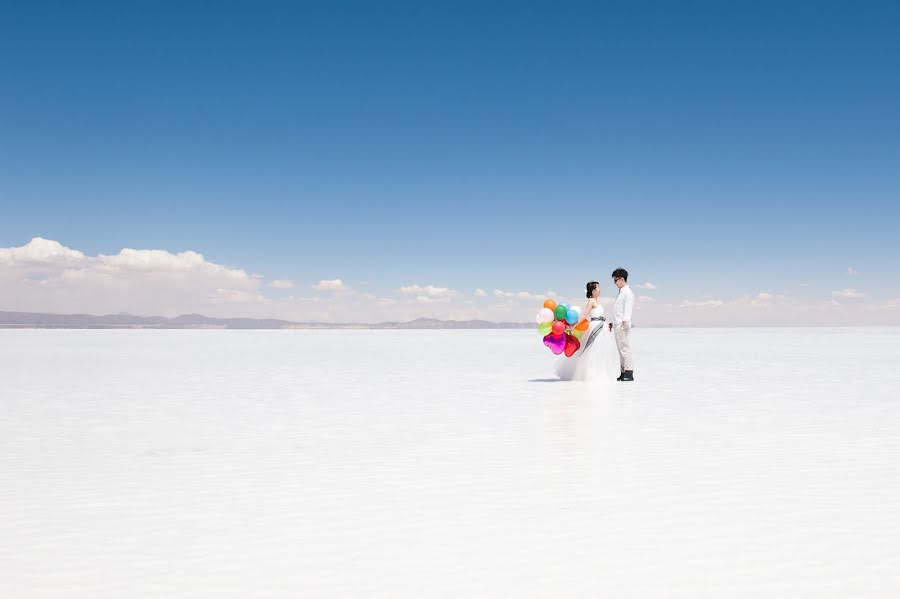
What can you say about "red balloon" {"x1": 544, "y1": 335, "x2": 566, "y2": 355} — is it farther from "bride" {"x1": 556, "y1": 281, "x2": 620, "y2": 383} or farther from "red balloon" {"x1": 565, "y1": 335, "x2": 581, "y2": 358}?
"bride" {"x1": 556, "y1": 281, "x2": 620, "y2": 383}

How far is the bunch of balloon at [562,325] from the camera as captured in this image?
49.5 ft

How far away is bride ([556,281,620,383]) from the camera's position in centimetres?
1484

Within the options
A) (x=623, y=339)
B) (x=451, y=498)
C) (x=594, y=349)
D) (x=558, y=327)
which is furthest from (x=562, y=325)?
(x=451, y=498)

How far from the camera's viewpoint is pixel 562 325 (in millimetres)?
15117

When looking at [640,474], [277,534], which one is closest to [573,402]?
[640,474]

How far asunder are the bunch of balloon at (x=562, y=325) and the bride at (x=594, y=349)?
16 centimetres

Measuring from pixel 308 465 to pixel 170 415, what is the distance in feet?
14.0

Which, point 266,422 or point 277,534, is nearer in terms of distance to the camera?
point 277,534

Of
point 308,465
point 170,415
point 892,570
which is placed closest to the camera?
point 892,570

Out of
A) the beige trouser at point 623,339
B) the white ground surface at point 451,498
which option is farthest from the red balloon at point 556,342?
the white ground surface at point 451,498

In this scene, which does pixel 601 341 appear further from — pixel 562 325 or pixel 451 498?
pixel 451 498

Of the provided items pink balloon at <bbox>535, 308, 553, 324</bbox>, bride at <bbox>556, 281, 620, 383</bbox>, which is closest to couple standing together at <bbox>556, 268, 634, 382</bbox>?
bride at <bbox>556, 281, 620, 383</bbox>

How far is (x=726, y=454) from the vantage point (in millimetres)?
7391

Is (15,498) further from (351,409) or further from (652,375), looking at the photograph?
(652,375)
